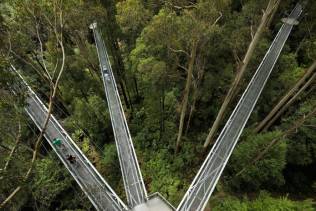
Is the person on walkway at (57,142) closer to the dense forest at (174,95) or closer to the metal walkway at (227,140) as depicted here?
the dense forest at (174,95)

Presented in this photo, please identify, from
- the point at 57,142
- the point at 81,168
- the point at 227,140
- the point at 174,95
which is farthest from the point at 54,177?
the point at 227,140

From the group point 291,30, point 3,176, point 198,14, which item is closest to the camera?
point 3,176

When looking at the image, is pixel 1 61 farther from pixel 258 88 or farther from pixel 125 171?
pixel 258 88

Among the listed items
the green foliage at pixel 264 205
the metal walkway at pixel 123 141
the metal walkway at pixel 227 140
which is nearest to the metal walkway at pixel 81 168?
the metal walkway at pixel 123 141

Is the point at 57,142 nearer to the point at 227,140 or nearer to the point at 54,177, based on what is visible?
the point at 54,177

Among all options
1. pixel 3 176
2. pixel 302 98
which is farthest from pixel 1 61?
pixel 302 98

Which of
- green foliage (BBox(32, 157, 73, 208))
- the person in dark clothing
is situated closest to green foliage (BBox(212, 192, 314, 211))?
the person in dark clothing

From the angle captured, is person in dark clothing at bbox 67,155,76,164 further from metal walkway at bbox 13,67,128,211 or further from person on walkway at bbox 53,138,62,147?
person on walkway at bbox 53,138,62,147
